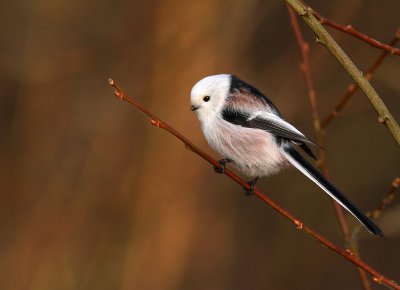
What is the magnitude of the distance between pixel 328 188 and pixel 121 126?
9.88 ft

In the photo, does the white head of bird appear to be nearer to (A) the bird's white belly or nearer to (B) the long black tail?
(A) the bird's white belly

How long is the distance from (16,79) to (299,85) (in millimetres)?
2306

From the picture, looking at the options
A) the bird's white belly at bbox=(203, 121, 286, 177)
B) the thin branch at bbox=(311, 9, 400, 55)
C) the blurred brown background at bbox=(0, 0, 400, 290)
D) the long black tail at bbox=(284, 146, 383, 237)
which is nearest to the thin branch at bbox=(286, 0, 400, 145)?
the thin branch at bbox=(311, 9, 400, 55)

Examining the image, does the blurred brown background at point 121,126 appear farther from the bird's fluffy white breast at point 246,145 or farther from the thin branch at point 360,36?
the thin branch at point 360,36

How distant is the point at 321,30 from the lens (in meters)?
1.96

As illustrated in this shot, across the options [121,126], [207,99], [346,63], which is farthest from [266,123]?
[121,126]

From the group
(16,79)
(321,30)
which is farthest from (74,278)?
(321,30)

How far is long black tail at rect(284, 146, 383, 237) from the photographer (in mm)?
2174

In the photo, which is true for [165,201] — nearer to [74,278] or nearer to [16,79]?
[74,278]

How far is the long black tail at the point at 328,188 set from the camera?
2.17 meters

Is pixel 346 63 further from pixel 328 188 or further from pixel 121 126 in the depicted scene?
pixel 121 126

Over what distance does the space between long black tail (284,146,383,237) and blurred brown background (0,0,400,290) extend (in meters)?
2.20

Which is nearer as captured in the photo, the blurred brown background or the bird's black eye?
the bird's black eye

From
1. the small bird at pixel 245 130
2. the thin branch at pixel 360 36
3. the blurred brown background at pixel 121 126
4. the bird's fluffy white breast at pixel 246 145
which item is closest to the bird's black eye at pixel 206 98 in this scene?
the small bird at pixel 245 130
